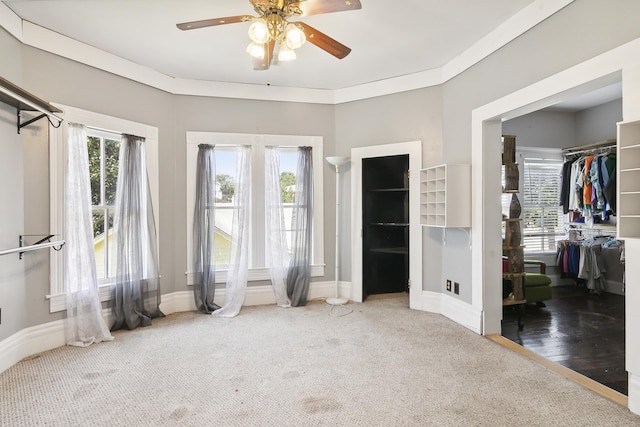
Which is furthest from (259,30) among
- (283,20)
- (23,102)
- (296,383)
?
(296,383)

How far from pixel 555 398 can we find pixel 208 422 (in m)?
2.19

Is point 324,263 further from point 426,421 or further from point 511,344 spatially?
point 426,421

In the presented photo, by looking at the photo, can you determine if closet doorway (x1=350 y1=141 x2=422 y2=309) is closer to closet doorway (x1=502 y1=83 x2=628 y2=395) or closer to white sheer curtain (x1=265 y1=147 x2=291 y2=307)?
white sheer curtain (x1=265 y1=147 x2=291 y2=307)

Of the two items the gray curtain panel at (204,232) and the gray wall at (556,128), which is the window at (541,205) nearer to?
the gray wall at (556,128)

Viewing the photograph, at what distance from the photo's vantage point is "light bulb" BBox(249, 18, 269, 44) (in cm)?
214

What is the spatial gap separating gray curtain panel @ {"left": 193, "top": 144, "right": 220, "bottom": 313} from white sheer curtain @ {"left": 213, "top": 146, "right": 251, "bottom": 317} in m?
0.22

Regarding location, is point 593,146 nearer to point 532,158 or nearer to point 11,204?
point 532,158

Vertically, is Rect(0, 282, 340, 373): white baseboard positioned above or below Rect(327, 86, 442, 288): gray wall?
below

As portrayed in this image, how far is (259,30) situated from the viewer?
215cm

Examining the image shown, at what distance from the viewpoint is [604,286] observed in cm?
525

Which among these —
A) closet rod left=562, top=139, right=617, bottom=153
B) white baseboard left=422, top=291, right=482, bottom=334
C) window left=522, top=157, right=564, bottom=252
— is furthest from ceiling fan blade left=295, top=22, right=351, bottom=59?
window left=522, top=157, right=564, bottom=252

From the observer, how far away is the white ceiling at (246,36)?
2.70 m

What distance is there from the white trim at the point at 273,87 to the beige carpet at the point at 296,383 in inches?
106

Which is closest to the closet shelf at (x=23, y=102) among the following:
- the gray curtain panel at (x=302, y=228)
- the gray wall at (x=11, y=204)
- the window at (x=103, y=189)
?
the gray wall at (x=11, y=204)
